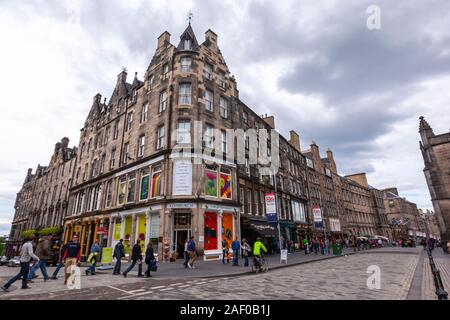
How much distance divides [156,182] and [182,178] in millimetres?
2882

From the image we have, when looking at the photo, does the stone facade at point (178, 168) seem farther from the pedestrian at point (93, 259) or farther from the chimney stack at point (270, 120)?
the pedestrian at point (93, 259)

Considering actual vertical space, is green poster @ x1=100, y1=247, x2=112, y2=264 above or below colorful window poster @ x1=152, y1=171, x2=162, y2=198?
below

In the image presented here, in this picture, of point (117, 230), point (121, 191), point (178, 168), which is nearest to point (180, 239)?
point (178, 168)

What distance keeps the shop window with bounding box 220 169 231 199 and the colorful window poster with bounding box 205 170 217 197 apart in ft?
2.80

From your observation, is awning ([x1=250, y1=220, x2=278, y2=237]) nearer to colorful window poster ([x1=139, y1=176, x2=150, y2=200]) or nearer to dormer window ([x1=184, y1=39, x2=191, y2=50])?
colorful window poster ([x1=139, y1=176, x2=150, y2=200])

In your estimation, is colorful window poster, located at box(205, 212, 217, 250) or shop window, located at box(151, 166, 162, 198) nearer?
colorful window poster, located at box(205, 212, 217, 250)

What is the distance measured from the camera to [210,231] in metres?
19.4

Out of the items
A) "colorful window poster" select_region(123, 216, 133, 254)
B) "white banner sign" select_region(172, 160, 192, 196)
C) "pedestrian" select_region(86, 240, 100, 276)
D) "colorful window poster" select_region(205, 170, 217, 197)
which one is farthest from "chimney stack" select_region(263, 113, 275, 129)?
"pedestrian" select_region(86, 240, 100, 276)

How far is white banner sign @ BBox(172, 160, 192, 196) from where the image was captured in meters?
→ 18.9

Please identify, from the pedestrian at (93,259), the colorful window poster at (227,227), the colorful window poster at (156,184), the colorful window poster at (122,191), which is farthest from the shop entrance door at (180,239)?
the colorful window poster at (122,191)
